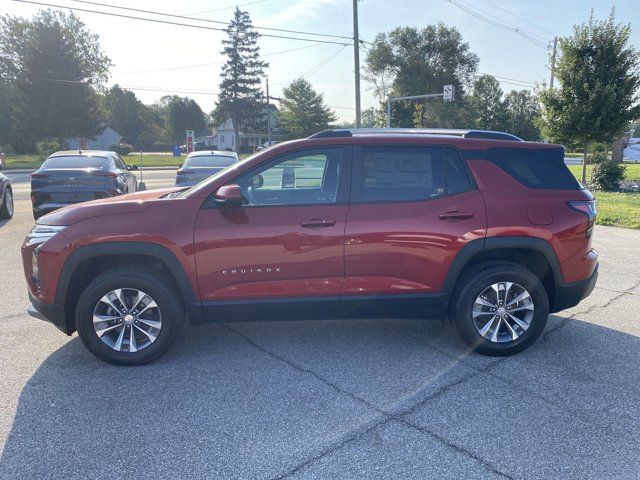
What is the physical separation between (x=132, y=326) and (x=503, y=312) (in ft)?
10.1

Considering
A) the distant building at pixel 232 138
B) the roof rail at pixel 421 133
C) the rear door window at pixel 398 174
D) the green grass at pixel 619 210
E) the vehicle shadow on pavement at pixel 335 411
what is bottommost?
the vehicle shadow on pavement at pixel 335 411

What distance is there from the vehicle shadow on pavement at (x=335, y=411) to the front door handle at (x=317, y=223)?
1.15 meters

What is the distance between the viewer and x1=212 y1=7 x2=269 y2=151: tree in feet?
214

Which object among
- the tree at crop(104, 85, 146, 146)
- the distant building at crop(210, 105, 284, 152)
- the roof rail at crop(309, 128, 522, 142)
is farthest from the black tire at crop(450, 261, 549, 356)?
the tree at crop(104, 85, 146, 146)

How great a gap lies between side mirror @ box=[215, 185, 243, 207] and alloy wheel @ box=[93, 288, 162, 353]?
97cm

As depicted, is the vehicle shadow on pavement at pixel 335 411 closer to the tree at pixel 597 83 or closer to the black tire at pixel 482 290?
the black tire at pixel 482 290

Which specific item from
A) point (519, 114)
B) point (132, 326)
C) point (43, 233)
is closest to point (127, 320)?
point (132, 326)

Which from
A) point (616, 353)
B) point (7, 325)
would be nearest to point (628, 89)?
point (616, 353)

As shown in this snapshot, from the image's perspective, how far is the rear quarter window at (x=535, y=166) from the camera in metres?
4.10

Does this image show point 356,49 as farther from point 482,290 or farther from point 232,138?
point 232,138

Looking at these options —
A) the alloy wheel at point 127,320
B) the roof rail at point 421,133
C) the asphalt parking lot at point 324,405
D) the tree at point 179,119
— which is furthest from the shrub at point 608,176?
the tree at point 179,119

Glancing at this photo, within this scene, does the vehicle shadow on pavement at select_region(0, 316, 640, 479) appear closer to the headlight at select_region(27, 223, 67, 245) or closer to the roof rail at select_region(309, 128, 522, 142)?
the headlight at select_region(27, 223, 67, 245)

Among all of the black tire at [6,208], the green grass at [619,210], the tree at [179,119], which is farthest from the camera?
the tree at [179,119]

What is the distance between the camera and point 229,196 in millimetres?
3672
